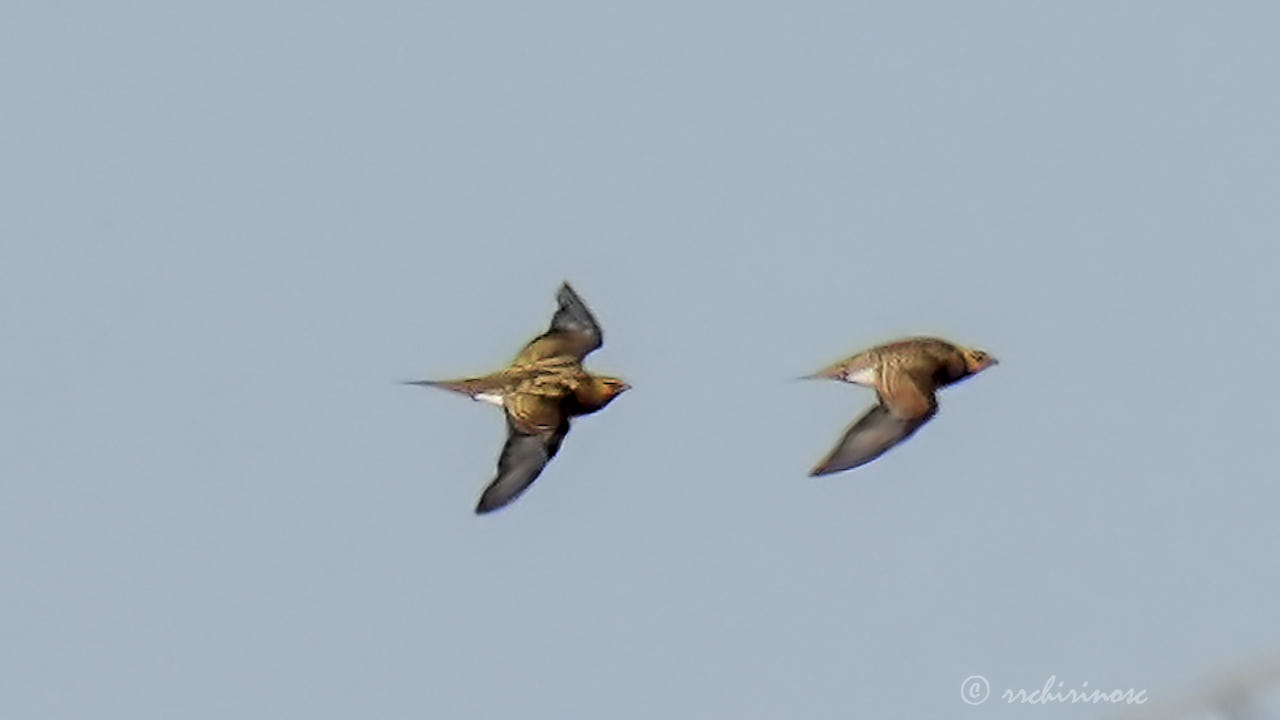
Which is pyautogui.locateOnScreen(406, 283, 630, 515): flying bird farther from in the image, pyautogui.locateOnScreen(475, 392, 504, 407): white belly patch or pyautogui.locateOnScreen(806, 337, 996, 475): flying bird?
pyautogui.locateOnScreen(806, 337, 996, 475): flying bird

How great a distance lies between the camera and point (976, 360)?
19462 centimetres

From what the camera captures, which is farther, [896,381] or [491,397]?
[491,397]

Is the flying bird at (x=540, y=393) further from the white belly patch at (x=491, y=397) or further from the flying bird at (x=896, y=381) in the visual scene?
the flying bird at (x=896, y=381)

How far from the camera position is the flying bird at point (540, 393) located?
193m

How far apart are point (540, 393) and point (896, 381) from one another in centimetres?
368

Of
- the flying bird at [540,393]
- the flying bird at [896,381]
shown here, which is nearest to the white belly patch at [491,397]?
the flying bird at [540,393]

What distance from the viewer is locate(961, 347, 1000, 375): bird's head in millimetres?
194500

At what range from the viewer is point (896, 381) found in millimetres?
193500

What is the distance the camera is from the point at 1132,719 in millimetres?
194375

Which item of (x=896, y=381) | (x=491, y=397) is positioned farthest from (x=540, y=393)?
(x=896, y=381)

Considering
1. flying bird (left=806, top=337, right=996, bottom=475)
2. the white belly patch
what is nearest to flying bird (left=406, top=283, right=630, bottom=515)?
the white belly patch

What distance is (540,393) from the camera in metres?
194

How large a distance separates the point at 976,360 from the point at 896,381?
1413mm

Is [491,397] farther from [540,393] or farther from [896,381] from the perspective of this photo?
[896,381]
